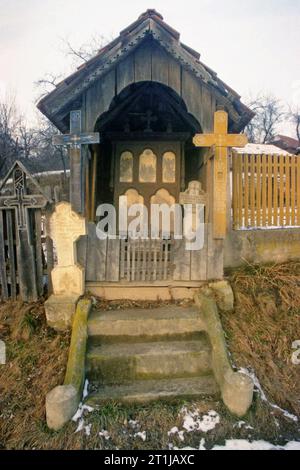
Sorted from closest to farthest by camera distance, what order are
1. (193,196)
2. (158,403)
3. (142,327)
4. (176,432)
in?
(176,432) < (158,403) < (142,327) < (193,196)

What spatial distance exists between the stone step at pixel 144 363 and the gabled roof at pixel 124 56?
354 cm

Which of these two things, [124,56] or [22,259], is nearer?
[124,56]

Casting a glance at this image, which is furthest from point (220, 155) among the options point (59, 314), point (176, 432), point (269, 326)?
point (176, 432)

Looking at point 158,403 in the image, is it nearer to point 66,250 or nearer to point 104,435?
point 104,435

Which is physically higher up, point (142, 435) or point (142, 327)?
point (142, 327)

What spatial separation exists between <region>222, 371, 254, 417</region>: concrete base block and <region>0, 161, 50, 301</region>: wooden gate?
3.17 meters

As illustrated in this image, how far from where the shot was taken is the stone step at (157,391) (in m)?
3.23

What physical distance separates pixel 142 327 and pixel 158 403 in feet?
3.30

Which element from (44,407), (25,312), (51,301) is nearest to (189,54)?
(51,301)

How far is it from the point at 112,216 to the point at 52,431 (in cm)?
455

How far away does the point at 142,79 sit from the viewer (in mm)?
4430

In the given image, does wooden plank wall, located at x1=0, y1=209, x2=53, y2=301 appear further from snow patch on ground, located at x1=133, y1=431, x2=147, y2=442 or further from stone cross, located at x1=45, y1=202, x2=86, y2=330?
snow patch on ground, located at x1=133, y1=431, x2=147, y2=442

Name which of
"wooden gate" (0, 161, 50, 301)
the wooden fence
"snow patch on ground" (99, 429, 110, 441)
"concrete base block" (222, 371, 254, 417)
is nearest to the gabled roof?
"wooden gate" (0, 161, 50, 301)
